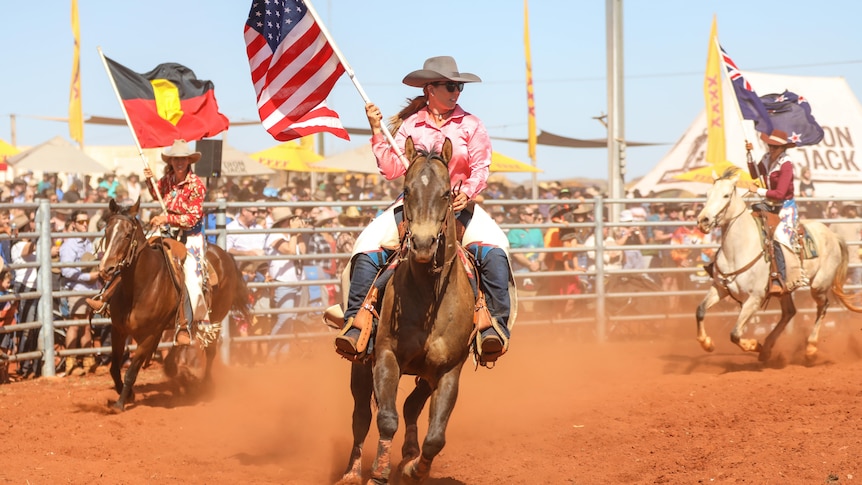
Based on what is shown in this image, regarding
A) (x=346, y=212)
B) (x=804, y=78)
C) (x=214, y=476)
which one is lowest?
(x=214, y=476)

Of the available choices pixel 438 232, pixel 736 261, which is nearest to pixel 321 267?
pixel 736 261

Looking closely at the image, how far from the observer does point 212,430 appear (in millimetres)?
8977

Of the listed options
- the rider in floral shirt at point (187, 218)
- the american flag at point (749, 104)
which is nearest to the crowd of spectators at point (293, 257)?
the rider in floral shirt at point (187, 218)

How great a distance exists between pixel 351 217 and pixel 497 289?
7.54m

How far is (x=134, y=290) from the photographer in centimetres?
988

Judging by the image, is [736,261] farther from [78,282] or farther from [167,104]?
[78,282]

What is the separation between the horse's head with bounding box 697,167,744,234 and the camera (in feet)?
38.4

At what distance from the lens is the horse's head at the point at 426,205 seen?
521cm

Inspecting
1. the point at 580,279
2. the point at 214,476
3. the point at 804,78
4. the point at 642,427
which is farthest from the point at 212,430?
the point at 804,78

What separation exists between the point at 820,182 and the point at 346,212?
15.3 metres

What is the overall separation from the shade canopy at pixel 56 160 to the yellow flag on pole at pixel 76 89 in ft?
5.07

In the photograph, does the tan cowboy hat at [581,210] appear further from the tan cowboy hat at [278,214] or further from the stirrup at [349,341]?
the stirrup at [349,341]

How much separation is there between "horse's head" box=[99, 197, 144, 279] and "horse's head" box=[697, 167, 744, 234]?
6349 mm

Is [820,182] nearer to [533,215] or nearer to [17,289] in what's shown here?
[533,215]
